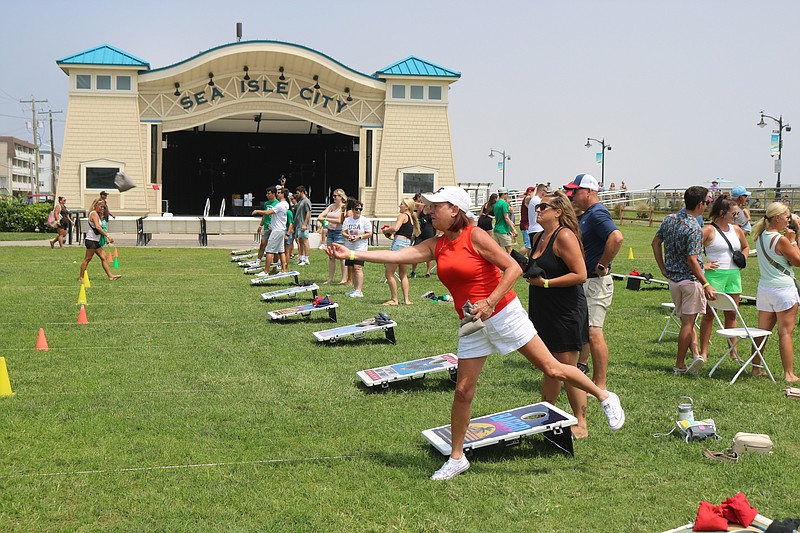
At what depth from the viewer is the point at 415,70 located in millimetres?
37688

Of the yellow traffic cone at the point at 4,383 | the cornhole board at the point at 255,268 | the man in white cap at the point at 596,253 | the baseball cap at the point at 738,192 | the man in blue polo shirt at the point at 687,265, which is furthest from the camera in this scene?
the cornhole board at the point at 255,268

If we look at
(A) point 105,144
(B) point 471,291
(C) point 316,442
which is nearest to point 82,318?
(C) point 316,442

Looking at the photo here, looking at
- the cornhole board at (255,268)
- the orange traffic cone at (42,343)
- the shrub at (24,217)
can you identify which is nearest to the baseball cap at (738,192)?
the orange traffic cone at (42,343)

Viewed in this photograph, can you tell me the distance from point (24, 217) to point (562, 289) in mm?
34550

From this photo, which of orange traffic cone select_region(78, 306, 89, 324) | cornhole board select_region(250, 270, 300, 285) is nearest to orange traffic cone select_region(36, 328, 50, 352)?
orange traffic cone select_region(78, 306, 89, 324)

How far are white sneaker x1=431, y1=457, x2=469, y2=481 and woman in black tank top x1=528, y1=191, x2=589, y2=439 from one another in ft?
3.77

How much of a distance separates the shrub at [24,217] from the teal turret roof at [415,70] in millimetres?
15879

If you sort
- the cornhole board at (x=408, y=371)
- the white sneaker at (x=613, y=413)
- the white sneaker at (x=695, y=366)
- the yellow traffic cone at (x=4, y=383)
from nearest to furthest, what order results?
1. the white sneaker at (x=613, y=413)
2. the yellow traffic cone at (x=4, y=383)
3. the cornhole board at (x=408, y=371)
4. the white sneaker at (x=695, y=366)

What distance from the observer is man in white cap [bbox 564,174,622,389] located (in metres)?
6.96

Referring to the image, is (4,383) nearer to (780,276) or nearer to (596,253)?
(596,253)

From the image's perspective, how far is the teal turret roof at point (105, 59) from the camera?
116ft

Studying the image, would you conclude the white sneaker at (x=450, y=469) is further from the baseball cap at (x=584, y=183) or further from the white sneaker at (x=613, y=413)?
the baseball cap at (x=584, y=183)

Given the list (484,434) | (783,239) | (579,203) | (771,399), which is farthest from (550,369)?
(783,239)

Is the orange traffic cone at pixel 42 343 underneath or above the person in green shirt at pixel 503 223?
underneath
